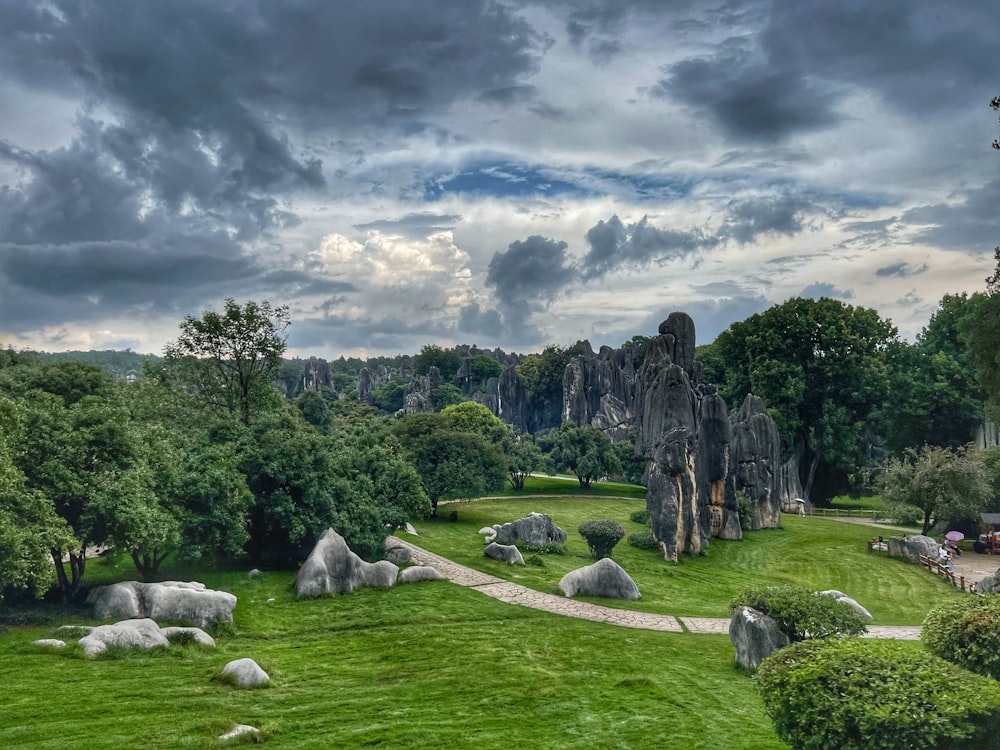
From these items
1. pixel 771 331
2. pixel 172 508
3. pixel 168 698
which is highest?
pixel 771 331

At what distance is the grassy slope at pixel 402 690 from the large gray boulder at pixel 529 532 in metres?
12.7

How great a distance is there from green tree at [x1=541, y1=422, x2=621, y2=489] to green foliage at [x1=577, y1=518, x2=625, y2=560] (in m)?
25.4

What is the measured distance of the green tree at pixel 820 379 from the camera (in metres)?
52.4

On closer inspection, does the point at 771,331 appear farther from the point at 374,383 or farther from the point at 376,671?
the point at 374,383

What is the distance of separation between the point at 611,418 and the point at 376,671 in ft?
238

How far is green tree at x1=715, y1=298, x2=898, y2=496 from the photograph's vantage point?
52.4 meters

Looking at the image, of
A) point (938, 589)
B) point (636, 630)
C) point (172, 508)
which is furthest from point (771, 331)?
point (172, 508)

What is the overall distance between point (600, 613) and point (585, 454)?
35595mm

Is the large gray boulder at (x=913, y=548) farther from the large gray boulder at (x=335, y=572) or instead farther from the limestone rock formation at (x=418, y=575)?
the large gray boulder at (x=335, y=572)

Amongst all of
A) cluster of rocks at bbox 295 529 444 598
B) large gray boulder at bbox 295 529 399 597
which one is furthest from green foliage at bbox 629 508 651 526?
large gray boulder at bbox 295 529 399 597

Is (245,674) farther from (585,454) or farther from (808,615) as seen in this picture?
(585,454)

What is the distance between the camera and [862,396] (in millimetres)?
52375

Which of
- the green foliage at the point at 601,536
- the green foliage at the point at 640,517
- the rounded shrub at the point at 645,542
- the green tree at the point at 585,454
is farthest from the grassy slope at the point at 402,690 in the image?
the green tree at the point at 585,454

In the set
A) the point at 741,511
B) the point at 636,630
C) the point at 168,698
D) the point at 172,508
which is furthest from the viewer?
the point at 741,511
